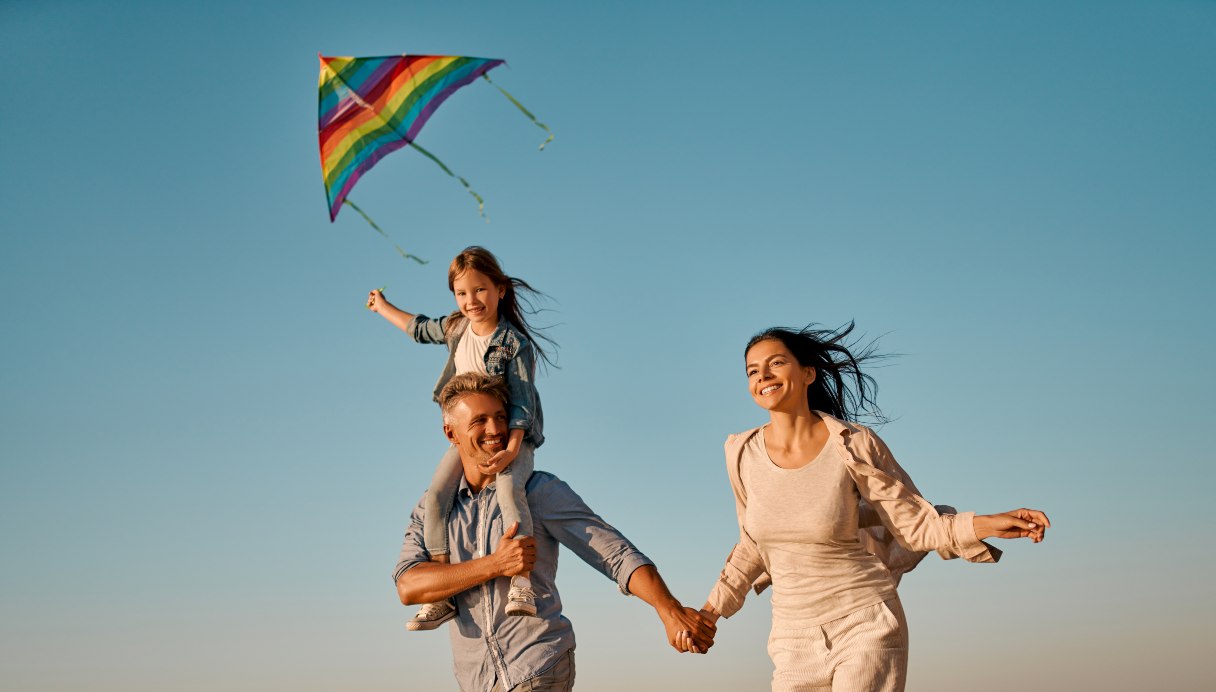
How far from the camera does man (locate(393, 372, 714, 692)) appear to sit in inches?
242

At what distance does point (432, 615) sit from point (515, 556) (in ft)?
2.09

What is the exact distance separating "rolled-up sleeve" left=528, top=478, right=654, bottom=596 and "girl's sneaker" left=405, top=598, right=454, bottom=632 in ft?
2.21

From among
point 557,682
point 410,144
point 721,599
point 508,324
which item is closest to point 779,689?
point 721,599

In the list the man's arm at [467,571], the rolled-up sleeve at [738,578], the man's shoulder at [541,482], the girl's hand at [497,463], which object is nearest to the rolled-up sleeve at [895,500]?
the rolled-up sleeve at [738,578]

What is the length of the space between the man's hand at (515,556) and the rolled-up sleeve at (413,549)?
56 centimetres

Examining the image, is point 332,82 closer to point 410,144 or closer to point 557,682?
point 410,144

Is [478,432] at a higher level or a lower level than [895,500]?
higher

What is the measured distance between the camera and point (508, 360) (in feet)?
25.1

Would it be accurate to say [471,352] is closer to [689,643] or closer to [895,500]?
[689,643]

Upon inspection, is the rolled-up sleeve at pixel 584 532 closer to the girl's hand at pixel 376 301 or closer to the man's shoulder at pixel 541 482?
the man's shoulder at pixel 541 482

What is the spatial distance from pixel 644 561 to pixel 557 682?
0.80 m

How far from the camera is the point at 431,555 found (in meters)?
6.67

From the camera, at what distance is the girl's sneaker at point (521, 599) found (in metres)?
6.12

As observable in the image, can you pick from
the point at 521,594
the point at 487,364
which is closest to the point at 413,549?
the point at 521,594
